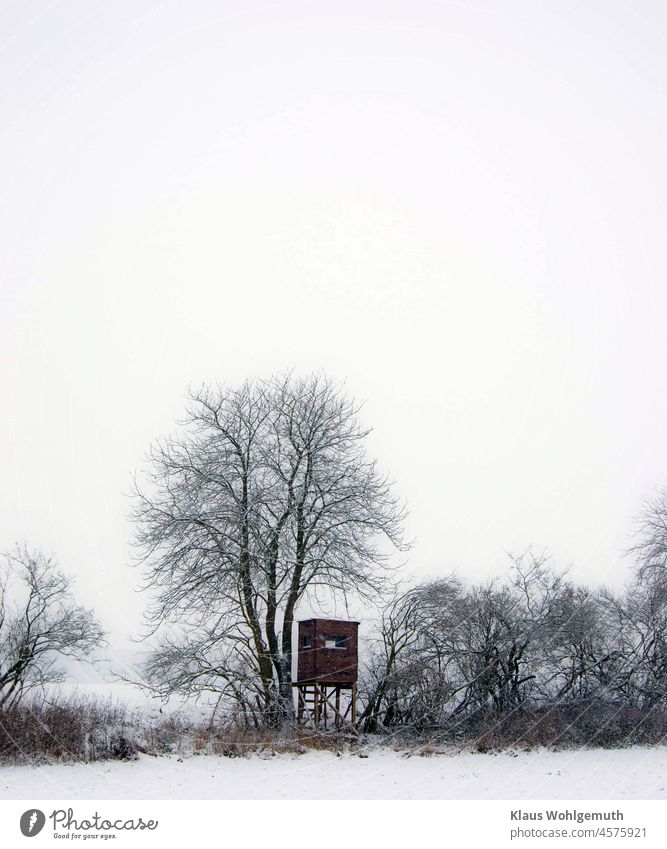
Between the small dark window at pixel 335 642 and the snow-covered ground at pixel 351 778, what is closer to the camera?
the snow-covered ground at pixel 351 778

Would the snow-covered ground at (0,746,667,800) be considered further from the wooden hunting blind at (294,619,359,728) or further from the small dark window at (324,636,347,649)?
the small dark window at (324,636,347,649)

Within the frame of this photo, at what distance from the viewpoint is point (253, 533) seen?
21.5m

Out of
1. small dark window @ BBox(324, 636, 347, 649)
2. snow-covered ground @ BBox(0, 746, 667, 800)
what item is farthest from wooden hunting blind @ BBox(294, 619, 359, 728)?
snow-covered ground @ BBox(0, 746, 667, 800)

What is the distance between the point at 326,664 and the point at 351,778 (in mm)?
5628

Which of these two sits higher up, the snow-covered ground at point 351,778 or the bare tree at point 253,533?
the bare tree at point 253,533

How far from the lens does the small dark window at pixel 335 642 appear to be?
22.1m

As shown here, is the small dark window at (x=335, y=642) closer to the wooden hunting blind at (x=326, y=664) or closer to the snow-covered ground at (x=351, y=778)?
the wooden hunting blind at (x=326, y=664)

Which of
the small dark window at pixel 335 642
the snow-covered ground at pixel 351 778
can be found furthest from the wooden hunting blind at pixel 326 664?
the snow-covered ground at pixel 351 778

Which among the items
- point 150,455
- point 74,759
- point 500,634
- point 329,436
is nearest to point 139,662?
point 74,759

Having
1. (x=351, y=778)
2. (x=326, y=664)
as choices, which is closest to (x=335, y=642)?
(x=326, y=664)

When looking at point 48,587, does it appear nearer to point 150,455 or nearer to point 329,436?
point 150,455

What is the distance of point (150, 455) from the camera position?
22.3 m

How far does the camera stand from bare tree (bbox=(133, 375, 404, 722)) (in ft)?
69.1
